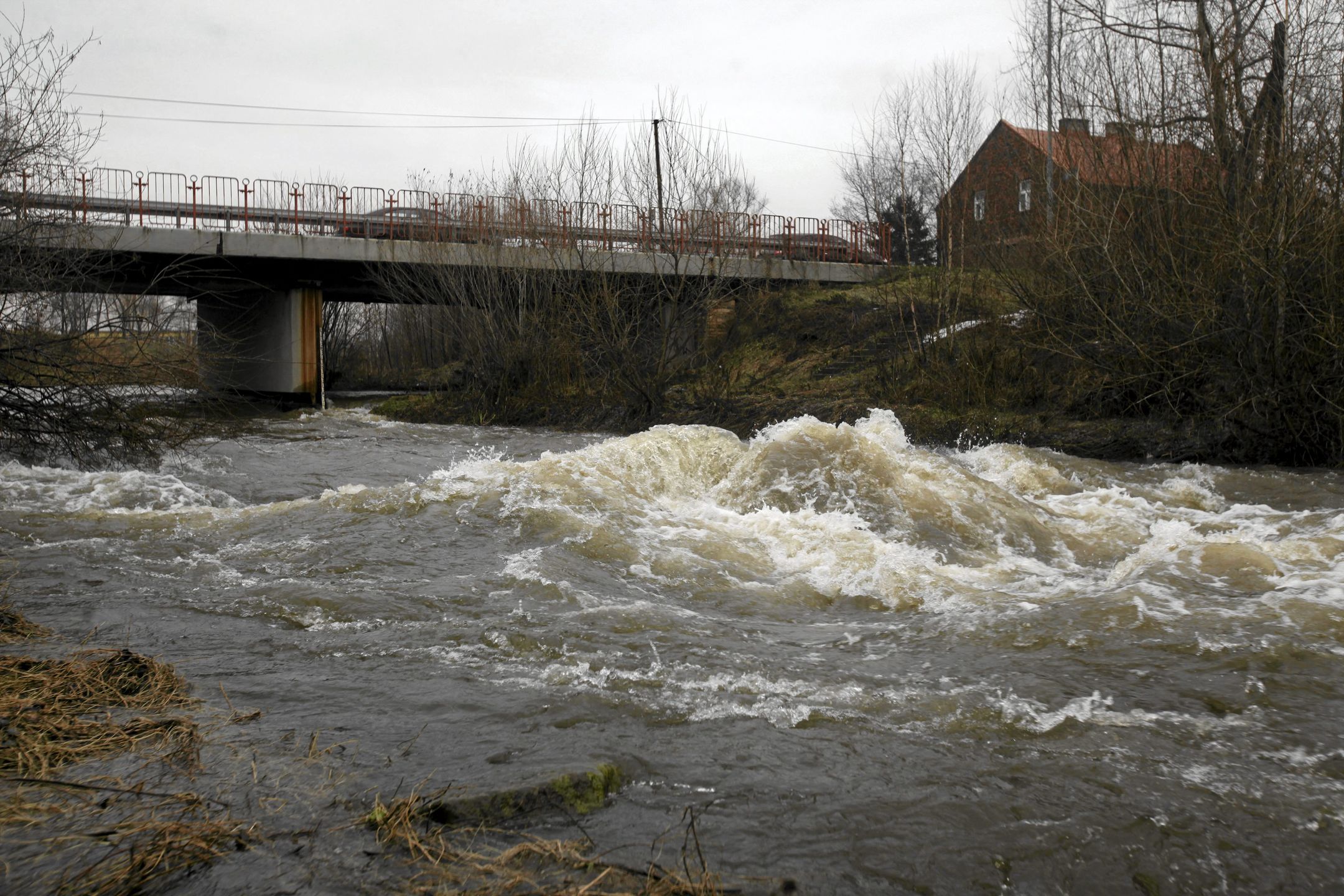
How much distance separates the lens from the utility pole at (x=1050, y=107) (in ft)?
48.8

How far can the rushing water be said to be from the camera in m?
3.02

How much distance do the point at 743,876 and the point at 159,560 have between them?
5518mm

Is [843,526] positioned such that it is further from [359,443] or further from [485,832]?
[359,443]

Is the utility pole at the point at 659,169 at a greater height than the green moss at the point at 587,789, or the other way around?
the utility pole at the point at 659,169

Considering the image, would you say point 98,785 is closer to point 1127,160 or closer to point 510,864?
point 510,864

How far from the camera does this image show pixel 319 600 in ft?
18.7

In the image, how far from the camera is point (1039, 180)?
15.8m

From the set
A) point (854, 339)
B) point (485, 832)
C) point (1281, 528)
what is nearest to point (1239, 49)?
point (1281, 528)

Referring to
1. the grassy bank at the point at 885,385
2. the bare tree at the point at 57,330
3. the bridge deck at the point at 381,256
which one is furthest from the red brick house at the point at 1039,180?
the bare tree at the point at 57,330

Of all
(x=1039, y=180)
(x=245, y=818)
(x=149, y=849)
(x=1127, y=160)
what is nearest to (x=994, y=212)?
(x=1039, y=180)

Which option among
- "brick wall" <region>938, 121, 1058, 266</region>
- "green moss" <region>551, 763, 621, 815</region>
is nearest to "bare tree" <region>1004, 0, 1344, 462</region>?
"brick wall" <region>938, 121, 1058, 266</region>

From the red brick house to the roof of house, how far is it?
0.01 meters

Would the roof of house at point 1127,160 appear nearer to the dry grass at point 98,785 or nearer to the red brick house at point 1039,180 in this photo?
the red brick house at point 1039,180

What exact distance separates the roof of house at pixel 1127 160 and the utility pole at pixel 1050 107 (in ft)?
0.76
